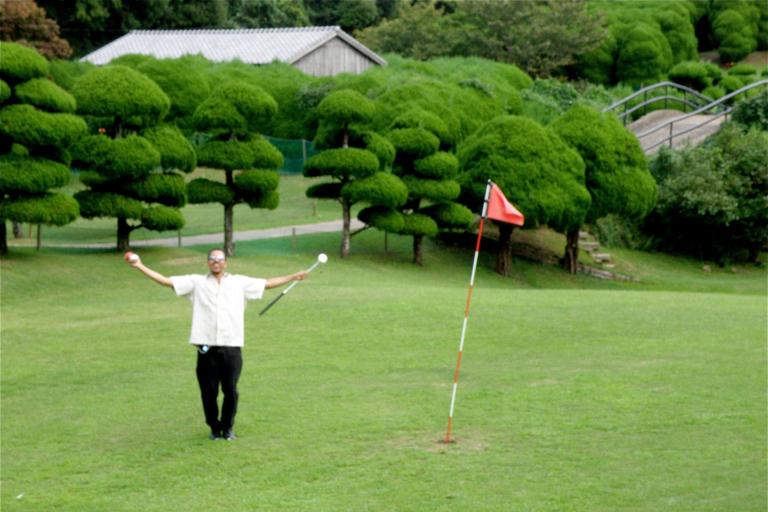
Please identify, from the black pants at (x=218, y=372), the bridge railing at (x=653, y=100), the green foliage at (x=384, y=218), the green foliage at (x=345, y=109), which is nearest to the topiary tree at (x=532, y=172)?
the green foliage at (x=384, y=218)

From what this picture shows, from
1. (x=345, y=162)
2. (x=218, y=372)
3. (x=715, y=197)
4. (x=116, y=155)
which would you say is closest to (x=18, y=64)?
(x=116, y=155)

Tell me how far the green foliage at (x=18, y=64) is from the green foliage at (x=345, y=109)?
29.7 ft

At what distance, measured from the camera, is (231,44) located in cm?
5519

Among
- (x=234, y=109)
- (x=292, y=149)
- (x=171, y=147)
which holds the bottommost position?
(x=171, y=147)

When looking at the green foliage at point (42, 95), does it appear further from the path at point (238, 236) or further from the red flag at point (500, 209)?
the red flag at point (500, 209)

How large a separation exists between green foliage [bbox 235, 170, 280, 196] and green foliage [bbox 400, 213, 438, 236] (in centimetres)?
493

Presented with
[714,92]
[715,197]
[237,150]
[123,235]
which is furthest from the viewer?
[714,92]

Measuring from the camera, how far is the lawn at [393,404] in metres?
8.28

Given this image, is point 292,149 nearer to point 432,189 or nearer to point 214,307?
point 432,189

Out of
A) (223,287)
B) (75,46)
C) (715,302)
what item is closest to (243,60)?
(75,46)

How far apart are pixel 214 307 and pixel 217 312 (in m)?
0.06

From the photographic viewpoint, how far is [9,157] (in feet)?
74.4

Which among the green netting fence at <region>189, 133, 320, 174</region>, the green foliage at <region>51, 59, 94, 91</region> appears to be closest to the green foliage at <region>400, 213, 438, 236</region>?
Answer: the green netting fence at <region>189, 133, 320, 174</region>

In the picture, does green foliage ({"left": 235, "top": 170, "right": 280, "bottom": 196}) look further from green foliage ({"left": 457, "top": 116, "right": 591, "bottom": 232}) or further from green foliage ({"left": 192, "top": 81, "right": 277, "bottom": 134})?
green foliage ({"left": 457, "top": 116, "right": 591, "bottom": 232})
